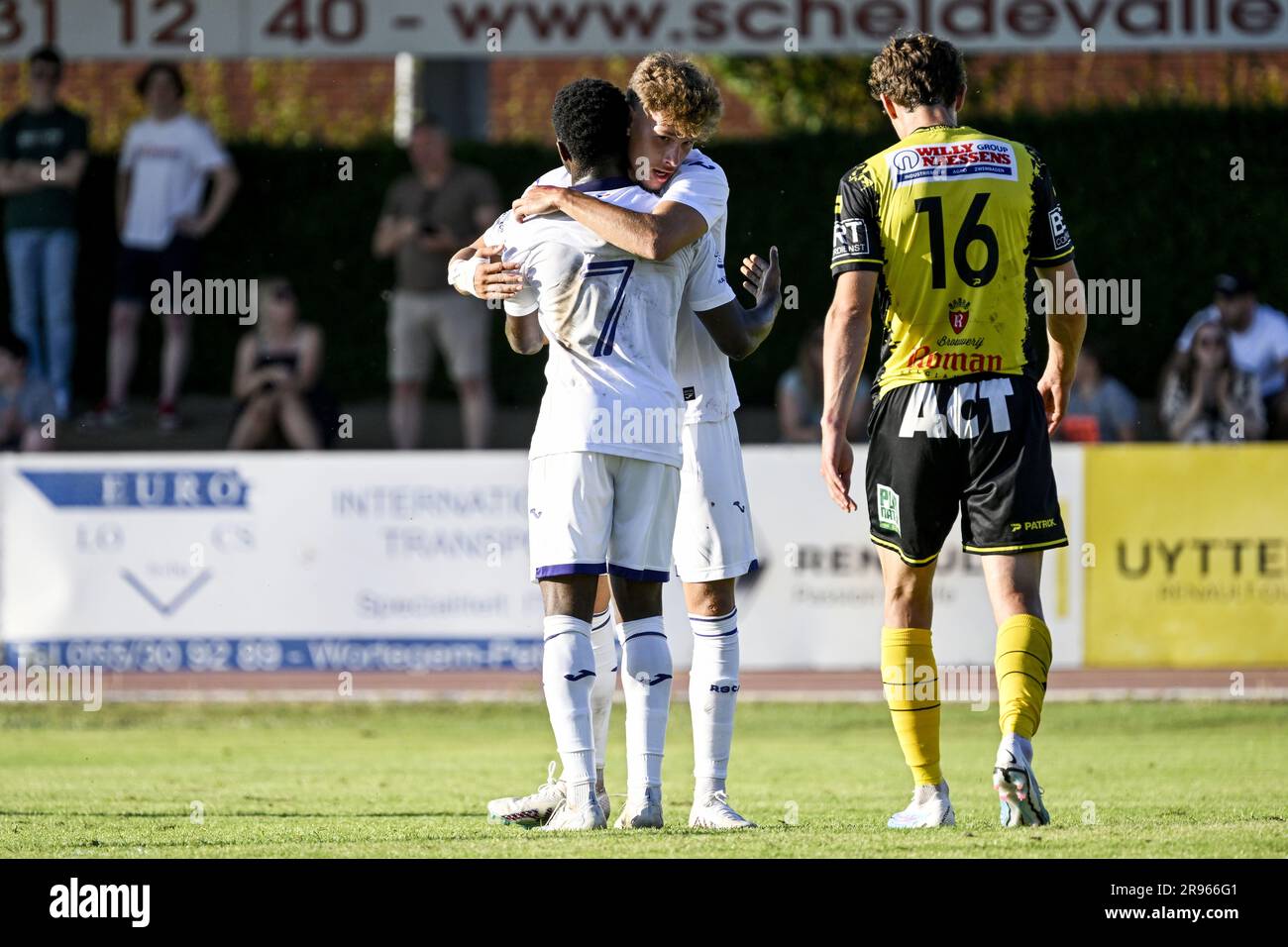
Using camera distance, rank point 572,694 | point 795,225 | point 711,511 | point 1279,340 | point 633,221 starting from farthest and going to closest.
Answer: point 795,225
point 1279,340
point 711,511
point 572,694
point 633,221

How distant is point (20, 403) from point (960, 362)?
1032cm

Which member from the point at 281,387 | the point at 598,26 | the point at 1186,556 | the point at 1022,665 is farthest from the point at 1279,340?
the point at 1022,665

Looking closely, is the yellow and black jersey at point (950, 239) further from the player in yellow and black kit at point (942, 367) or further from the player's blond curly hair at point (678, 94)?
the player's blond curly hair at point (678, 94)

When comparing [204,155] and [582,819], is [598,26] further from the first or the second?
[582,819]

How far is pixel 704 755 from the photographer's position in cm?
650

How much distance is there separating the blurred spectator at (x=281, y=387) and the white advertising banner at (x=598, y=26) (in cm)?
232

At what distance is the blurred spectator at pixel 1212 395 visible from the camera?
13938mm

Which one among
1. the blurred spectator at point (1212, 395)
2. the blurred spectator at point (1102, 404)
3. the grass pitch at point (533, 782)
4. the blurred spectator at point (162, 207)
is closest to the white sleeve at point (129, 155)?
the blurred spectator at point (162, 207)

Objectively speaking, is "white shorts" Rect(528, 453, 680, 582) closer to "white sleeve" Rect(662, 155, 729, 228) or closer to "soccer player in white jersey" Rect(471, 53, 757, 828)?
"soccer player in white jersey" Rect(471, 53, 757, 828)

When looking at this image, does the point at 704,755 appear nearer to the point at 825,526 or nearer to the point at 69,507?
the point at 825,526

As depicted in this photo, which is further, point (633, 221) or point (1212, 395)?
point (1212, 395)

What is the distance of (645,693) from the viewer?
628 cm

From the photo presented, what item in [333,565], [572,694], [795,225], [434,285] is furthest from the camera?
[795,225]

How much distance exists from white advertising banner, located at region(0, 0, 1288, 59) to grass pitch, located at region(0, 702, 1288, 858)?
19.0 feet
